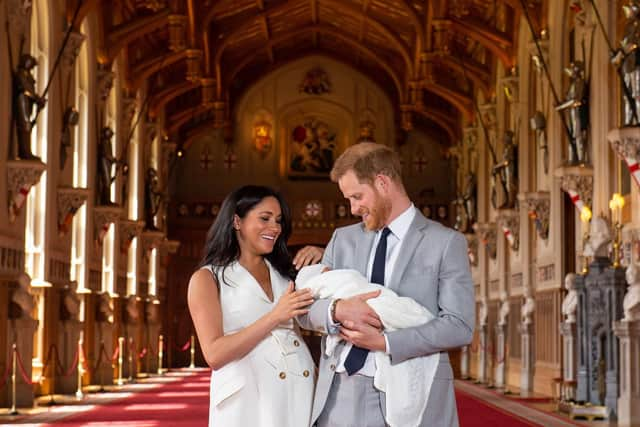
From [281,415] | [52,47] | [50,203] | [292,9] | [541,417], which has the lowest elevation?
[541,417]

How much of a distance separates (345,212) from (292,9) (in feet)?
21.5

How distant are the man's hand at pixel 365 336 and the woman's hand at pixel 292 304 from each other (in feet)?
0.73

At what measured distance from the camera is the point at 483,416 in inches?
634

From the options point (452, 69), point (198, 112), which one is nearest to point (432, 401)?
point (452, 69)

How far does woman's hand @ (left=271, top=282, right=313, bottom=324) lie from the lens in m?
4.05

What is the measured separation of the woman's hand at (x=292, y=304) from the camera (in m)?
4.05

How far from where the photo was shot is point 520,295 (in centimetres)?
2458

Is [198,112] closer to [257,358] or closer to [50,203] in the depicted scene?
[50,203]

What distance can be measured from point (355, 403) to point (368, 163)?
0.80 metres

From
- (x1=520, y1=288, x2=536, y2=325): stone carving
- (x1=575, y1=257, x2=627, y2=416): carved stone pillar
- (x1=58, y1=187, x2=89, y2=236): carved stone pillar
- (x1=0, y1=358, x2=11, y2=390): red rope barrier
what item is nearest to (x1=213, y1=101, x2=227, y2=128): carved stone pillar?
(x1=58, y1=187, x2=89, y2=236): carved stone pillar

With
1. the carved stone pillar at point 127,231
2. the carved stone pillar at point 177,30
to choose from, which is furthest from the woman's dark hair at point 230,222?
the carved stone pillar at point 127,231

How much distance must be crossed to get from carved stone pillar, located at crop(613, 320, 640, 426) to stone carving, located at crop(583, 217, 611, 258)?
4.97ft

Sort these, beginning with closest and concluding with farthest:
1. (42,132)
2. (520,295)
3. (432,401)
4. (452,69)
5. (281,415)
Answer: (432,401) < (281,415) < (42,132) < (520,295) < (452,69)

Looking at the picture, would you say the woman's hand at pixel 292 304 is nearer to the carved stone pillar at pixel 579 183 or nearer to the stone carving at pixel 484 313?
the carved stone pillar at pixel 579 183
